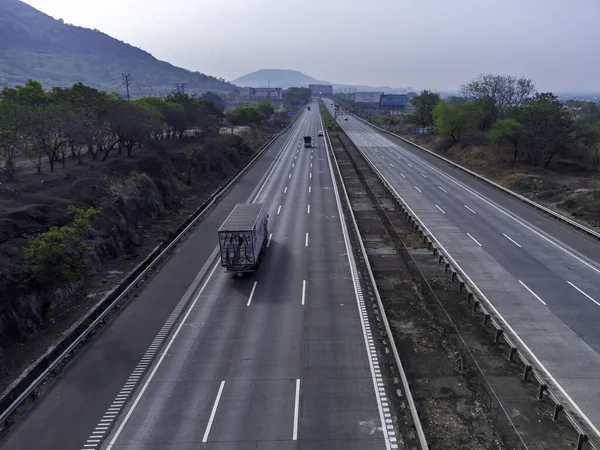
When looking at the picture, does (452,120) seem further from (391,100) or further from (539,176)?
(391,100)

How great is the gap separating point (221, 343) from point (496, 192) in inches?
1757

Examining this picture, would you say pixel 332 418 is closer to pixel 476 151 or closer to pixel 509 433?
pixel 509 433

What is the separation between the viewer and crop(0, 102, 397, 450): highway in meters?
16.5

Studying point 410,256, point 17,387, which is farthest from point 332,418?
point 410,256

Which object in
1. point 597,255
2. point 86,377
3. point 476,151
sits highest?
point 476,151

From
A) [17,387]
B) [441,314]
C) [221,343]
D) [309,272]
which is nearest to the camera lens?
[17,387]

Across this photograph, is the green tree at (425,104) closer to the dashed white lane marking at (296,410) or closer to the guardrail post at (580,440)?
the dashed white lane marking at (296,410)

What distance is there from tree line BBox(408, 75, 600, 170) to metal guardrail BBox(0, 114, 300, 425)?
57662mm

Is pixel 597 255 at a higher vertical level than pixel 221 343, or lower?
higher

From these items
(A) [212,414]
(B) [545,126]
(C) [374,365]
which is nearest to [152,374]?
(A) [212,414]

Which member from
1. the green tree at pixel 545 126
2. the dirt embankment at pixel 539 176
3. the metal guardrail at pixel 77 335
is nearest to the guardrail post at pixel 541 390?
the metal guardrail at pixel 77 335

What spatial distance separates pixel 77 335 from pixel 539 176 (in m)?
61.1

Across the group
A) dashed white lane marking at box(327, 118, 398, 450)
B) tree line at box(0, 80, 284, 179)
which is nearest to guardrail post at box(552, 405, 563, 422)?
dashed white lane marking at box(327, 118, 398, 450)

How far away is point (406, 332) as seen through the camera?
23391 mm
